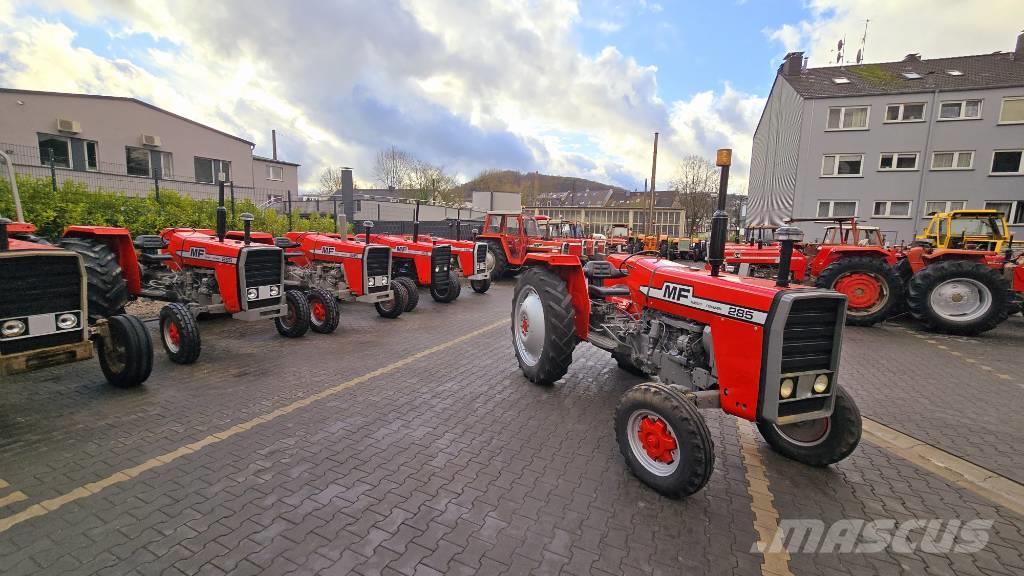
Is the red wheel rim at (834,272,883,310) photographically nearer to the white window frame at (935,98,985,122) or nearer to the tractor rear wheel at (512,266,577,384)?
the tractor rear wheel at (512,266,577,384)

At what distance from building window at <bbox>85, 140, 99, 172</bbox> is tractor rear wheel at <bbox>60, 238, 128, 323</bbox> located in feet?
44.0

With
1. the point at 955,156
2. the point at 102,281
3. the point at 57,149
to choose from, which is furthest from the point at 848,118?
the point at 57,149

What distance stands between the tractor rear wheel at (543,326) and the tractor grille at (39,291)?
12.6 feet

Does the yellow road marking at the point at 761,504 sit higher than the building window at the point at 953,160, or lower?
lower

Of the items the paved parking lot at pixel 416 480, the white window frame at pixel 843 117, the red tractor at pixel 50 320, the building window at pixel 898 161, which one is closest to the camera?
the paved parking lot at pixel 416 480

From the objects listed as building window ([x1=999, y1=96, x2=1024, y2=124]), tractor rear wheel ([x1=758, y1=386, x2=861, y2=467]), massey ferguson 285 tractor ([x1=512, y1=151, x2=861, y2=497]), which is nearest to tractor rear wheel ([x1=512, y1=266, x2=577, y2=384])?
massey ferguson 285 tractor ([x1=512, y1=151, x2=861, y2=497])

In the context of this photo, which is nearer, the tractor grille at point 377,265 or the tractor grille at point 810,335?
the tractor grille at point 810,335

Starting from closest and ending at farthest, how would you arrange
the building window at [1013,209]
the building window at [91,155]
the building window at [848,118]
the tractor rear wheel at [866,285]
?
the tractor rear wheel at [866,285] < the building window at [91,155] < the building window at [1013,209] < the building window at [848,118]

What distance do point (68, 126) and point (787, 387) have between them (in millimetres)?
20131

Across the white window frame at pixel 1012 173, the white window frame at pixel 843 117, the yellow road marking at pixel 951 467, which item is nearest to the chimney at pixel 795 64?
the white window frame at pixel 843 117

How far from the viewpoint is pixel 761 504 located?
283cm

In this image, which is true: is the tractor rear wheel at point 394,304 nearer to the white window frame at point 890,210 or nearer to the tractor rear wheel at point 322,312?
the tractor rear wheel at point 322,312

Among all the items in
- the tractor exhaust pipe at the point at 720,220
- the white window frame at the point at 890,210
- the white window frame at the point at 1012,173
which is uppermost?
the white window frame at the point at 1012,173

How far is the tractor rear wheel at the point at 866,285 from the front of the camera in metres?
8.13
